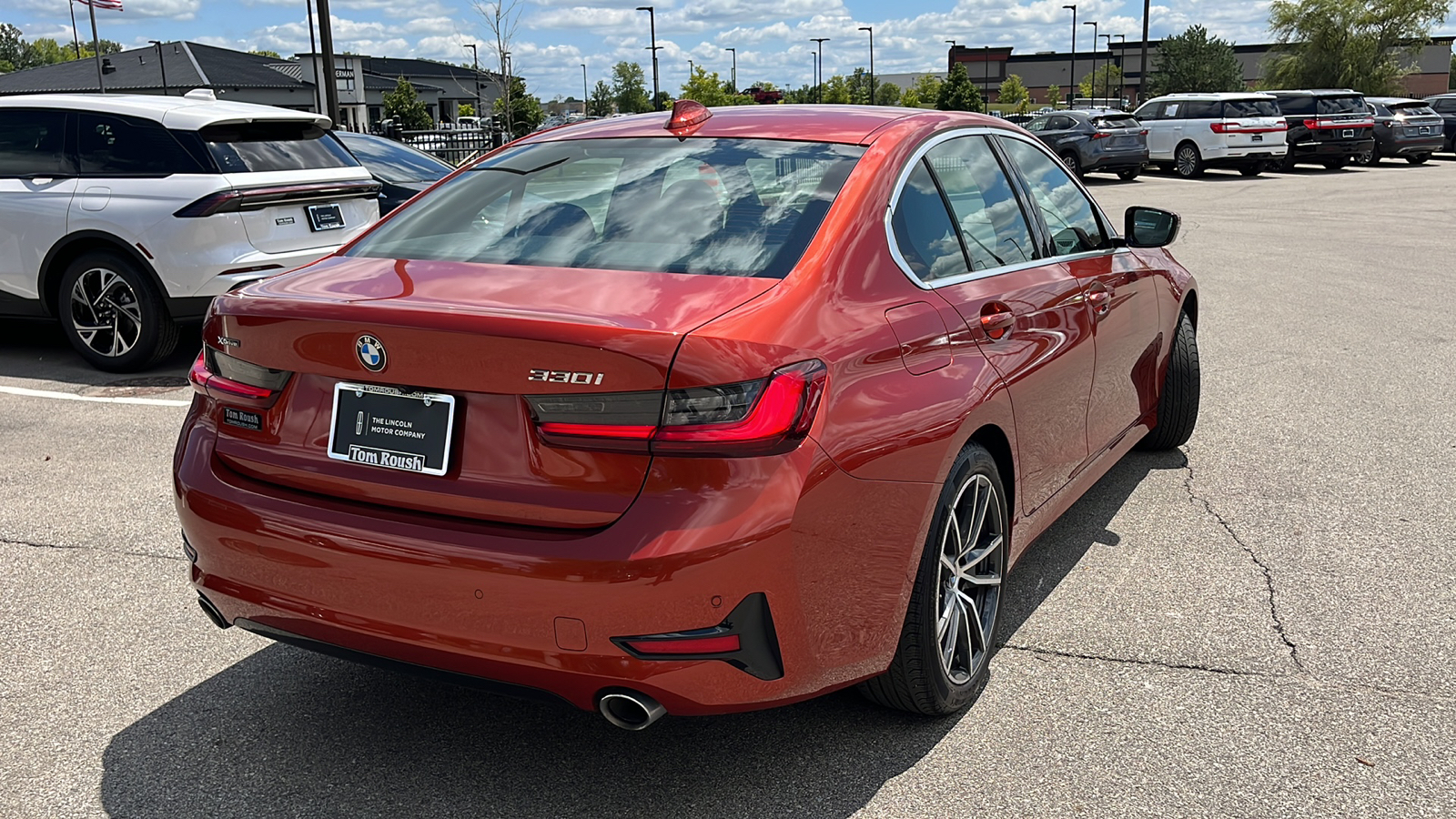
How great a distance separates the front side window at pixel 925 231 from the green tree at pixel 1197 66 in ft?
246

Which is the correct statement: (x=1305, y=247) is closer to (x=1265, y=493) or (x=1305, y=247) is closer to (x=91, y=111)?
(x=1265, y=493)

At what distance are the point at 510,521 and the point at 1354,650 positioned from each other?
8.62ft

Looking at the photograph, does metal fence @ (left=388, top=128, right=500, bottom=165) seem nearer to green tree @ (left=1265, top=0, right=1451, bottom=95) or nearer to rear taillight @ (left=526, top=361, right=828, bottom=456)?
rear taillight @ (left=526, top=361, right=828, bottom=456)

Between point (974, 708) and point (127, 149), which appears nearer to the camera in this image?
point (974, 708)

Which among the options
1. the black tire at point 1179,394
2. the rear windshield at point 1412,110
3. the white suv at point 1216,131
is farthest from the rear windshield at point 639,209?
the rear windshield at point 1412,110

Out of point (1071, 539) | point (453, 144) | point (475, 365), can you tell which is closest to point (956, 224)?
point (475, 365)

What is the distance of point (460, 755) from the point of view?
10.5ft

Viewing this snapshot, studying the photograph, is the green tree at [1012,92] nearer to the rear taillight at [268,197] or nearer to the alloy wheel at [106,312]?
the rear taillight at [268,197]

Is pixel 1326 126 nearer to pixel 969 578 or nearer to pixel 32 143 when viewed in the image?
pixel 32 143

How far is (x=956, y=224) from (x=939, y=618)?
1.12 m

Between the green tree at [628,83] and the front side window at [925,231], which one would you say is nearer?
the front side window at [925,231]

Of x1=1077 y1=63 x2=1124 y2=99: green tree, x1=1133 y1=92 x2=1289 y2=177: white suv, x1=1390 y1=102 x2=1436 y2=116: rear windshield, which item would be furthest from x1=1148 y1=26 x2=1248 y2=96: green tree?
x1=1133 y1=92 x2=1289 y2=177: white suv

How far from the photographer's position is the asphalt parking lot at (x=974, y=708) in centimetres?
299

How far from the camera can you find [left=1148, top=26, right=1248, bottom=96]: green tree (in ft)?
238
